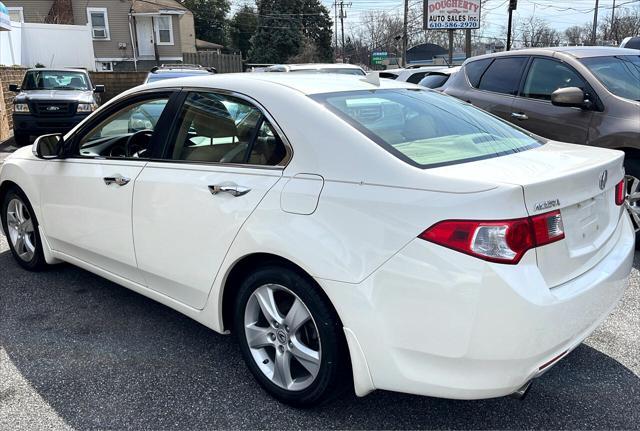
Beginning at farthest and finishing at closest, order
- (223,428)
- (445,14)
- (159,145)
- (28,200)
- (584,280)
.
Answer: (445,14) → (28,200) → (159,145) → (223,428) → (584,280)

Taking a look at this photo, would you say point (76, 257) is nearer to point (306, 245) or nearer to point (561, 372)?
point (306, 245)

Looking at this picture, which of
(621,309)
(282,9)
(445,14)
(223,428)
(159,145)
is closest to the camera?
(223,428)

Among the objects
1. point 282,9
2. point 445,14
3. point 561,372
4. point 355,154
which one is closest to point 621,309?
point 561,372

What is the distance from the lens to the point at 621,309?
391 cm

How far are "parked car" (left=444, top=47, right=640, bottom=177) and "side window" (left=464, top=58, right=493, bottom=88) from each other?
0.02 m

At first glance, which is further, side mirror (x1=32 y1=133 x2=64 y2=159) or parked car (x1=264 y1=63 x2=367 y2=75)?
parked car (x1=264 y1=63 x2=367 y2=75)

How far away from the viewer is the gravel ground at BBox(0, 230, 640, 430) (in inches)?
108

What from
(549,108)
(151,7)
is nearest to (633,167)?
(549,108)

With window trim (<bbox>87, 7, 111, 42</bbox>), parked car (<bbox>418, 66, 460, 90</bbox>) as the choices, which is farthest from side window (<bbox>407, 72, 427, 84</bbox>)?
window trim (<bbox>87, 7, 111, 42</bbox>)

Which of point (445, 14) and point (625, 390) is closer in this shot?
point (625, 390)

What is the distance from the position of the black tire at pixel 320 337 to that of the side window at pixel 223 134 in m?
0.58

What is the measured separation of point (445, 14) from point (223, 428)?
2810 centimetres

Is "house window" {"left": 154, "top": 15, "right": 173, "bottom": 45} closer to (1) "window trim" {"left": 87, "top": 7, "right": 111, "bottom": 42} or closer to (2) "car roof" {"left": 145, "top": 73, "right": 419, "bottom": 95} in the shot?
(1) "window trim" {"left": 87, "top": 7, "right": 111, "bottom": 42}

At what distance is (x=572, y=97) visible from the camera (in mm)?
5094
